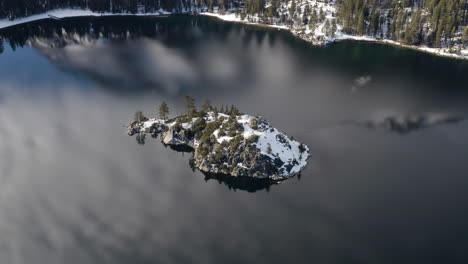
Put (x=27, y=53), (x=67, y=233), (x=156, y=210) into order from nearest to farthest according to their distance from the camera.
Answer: (x=67, y=233)
(x=156, y=210)
(x=27, y=53)

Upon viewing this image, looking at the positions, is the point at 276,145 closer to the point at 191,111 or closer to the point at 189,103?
the point at 191,111

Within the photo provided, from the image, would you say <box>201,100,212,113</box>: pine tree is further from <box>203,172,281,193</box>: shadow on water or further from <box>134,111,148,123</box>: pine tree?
<box>203,172,281,193</box>: shadow on water

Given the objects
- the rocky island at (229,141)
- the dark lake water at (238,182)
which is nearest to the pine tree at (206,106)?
the rocky island at (229,141)

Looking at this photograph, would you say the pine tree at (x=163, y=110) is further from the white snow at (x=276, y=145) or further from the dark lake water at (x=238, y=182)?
the white snow at (x=276, y=145)

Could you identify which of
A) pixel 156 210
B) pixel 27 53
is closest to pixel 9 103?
pixel 27 53

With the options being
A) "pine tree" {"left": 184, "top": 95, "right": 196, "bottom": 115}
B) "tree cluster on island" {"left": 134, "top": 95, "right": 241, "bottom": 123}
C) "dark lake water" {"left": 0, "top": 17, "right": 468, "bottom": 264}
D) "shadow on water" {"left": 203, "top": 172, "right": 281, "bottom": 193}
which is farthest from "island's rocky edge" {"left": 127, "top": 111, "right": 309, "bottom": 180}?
"pine tree" {"left": 184, "top": 95, "right": 196, "bottom": 115}

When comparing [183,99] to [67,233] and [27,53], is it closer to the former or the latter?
[67,233]

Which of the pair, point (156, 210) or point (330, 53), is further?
point (330, 53)

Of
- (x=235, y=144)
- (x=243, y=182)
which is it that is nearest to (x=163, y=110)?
(x=235, y=144)
